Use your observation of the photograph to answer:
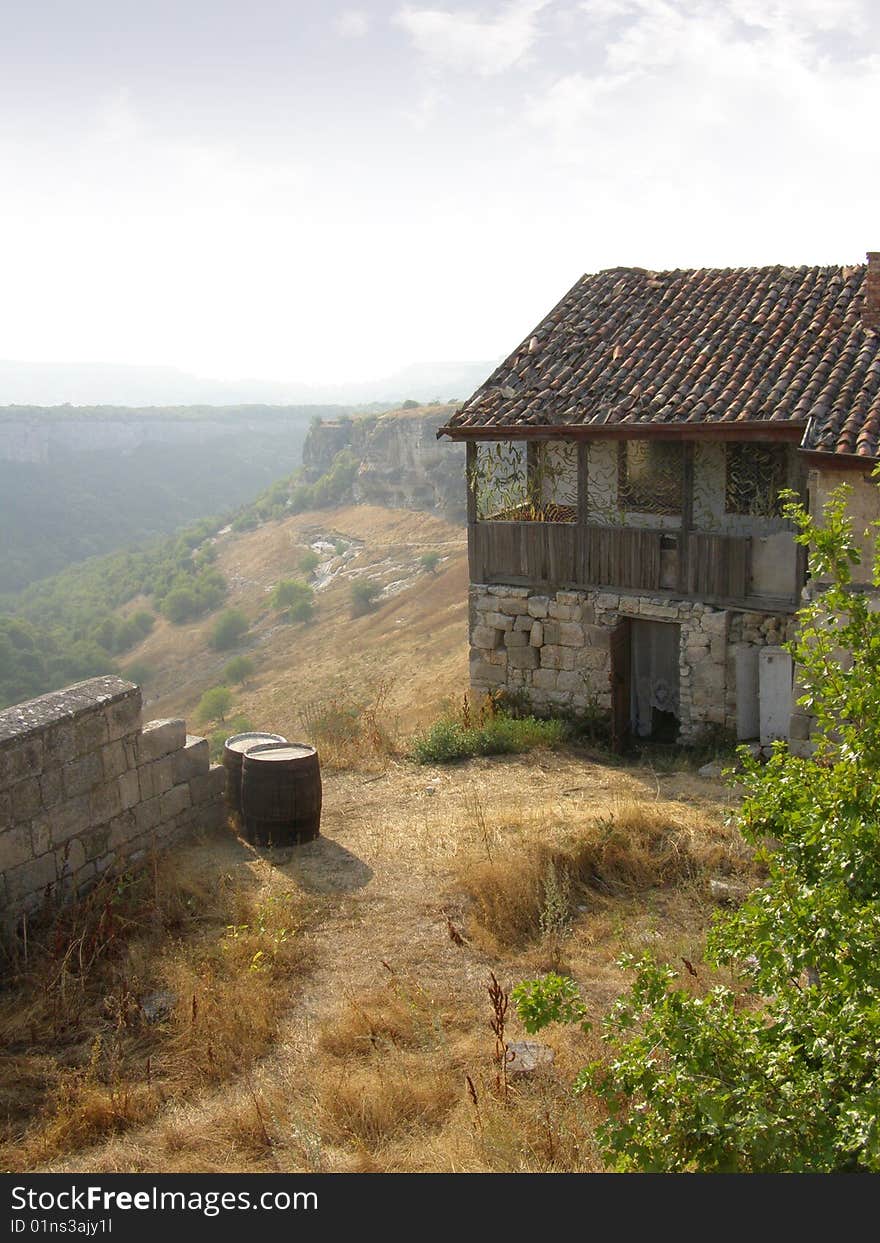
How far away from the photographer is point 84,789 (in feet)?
25.4

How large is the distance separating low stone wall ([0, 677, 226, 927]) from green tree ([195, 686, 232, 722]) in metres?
32.6

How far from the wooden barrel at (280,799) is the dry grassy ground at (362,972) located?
19cm

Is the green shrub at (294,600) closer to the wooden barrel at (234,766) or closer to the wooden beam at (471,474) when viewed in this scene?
the wooden beam at (471,474)

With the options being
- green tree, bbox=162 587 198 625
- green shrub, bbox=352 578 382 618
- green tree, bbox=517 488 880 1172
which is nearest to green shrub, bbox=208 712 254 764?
green shrub, bbox=352 578 382 618

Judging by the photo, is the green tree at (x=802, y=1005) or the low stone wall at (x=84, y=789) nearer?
the green tree at (x=802, y=1005)

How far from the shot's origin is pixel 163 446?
128250 millimetres

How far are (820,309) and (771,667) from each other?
196 inches

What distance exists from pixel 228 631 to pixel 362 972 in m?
50.1

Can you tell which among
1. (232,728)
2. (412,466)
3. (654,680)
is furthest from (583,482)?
(412,466)

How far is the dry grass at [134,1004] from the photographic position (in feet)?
16.7

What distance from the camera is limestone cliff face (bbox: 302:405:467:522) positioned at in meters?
62.9

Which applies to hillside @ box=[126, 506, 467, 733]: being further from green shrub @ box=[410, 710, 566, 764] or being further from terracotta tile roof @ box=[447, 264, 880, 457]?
terracotta tile roof @ box=[447, 264, 880, 457]

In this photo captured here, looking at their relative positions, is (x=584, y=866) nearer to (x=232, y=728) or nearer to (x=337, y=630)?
(x=232, y=728)

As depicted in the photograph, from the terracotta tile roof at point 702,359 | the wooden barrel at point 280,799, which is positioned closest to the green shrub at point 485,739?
the wooden barrel at point 280,799
